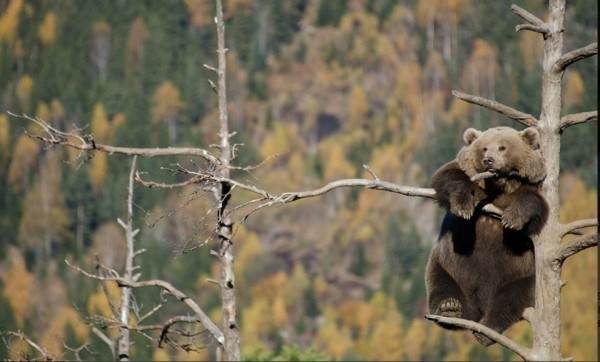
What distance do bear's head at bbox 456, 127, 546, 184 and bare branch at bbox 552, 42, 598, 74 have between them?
78 cm

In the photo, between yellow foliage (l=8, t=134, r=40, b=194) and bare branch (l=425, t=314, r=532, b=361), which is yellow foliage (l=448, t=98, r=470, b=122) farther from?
bare branch (l=425, t=314, r=532, b=361)

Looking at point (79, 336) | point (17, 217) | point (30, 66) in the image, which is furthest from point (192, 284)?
point (30, 66)

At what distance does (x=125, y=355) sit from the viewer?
14.8 meters

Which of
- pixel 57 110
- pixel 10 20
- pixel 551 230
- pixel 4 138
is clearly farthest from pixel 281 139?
pixel 551 230

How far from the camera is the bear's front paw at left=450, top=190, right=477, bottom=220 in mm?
9227

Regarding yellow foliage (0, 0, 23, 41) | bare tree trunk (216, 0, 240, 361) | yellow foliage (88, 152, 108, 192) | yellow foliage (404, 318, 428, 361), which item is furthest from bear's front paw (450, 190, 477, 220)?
yellow foliage (0, 0, 23, 41)

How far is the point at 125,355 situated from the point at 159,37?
14549 cm

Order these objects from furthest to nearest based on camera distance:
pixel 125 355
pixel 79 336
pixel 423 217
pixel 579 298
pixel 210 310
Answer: pixel 423 217 < pixel 210 310 < pixel 579 298 < pixel 79 336 < pixel 125 355

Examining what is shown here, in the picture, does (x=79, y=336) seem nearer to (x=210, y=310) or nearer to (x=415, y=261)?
(x=210, y=310)

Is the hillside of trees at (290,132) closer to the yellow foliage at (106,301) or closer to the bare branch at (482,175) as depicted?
the yellow foliage at (106,301)

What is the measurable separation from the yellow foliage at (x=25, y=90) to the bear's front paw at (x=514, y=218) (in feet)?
428

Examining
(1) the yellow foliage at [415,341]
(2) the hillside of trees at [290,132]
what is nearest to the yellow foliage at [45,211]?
(2) the hillside of trees at [290,132]

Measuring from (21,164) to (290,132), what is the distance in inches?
1185

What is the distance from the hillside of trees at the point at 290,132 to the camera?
4277 inches
